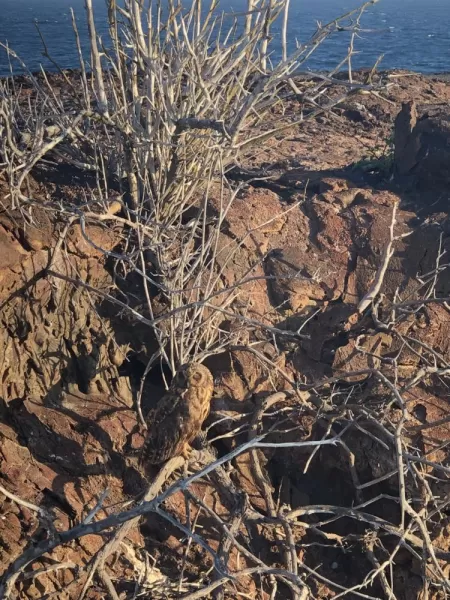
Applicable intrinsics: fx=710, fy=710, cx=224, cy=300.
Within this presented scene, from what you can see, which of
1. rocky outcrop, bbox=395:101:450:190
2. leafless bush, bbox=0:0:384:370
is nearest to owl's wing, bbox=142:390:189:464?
leafless bush, bbox=0:0:384:370

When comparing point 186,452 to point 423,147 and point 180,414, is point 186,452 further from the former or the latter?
point 423,147

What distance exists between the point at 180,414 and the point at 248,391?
1.17 meters

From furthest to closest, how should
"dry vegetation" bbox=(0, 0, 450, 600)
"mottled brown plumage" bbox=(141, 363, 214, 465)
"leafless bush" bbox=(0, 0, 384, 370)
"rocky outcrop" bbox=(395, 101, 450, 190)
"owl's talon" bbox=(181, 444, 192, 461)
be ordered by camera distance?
"rocky outcrop" bbox=(395, 101, 450, 190), "leafless bush" bbox=(0, 0, 384, 370), "dry vegetation" bbox=(0, 0, 450, 600), "owl's talon" bbox=(181, 444, 192, 461), "mottled brown plumage" bbox=(141, 363, 214, 465)

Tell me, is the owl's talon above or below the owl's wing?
below

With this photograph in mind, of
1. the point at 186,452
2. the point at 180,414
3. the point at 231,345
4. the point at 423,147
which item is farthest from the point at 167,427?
the point at 423,147

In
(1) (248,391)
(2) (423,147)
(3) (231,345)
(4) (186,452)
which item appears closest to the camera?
(4) (186,452)

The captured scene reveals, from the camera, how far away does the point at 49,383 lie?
480cm

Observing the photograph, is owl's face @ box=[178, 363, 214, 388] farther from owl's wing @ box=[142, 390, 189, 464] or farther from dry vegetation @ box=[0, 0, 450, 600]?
dry vegetation @ box=[0, 0, 450, 600]

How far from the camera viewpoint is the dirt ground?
433cm

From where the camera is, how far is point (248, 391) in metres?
5.19

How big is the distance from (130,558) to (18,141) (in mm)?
3339

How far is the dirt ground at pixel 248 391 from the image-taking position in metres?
4.33

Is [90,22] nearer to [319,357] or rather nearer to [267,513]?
[319,357]

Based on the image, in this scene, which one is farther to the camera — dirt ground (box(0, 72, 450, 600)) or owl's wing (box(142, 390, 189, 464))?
dirt ground (box(0, 72, 450, 600))
